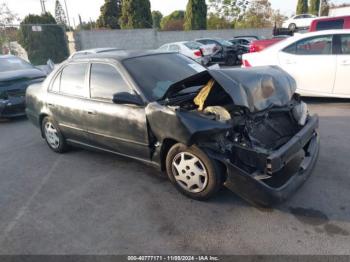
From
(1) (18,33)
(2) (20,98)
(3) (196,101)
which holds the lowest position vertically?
(2) (20,98)

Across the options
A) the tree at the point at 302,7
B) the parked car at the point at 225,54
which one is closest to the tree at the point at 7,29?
the parked car at the point at 225,54

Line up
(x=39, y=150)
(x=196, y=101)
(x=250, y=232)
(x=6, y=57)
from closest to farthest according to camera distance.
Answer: (x=250, y=232)
(x=196, y=101)
(x=39, y=150)
(x=6, y=57)

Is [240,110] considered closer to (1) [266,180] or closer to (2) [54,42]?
(1) [266,180]

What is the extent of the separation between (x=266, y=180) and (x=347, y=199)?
881 mm

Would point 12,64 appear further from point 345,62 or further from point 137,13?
point 137,13

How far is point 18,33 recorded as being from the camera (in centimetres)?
1691

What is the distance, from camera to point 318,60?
640cm

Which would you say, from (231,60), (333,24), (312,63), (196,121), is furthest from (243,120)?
(231,60)

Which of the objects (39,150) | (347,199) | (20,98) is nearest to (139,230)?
(347,199)

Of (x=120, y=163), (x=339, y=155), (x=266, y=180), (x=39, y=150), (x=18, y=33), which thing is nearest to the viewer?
(x=266, y=180)

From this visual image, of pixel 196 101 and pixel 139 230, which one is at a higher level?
pixel 196 101

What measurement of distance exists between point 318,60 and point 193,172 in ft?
15.5

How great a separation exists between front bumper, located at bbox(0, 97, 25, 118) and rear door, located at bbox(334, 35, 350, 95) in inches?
292

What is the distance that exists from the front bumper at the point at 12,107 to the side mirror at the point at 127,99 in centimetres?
515
